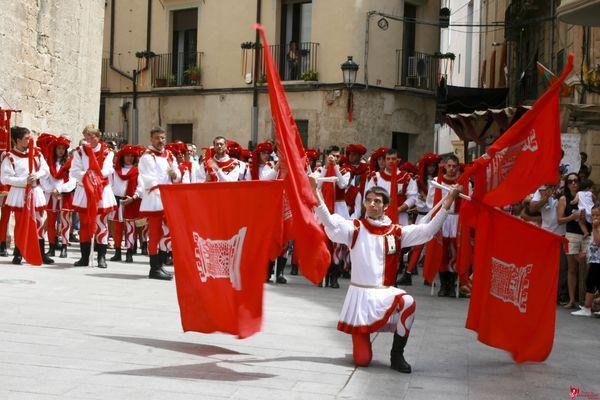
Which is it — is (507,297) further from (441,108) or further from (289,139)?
(441,108)

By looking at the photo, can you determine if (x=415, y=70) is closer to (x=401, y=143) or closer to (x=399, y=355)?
(x=401, y=143)

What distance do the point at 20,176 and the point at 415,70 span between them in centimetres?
1827

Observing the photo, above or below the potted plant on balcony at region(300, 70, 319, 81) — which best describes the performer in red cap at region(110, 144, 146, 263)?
below

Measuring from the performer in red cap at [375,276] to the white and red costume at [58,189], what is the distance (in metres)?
7.92

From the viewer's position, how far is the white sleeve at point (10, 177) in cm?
Result: 1366

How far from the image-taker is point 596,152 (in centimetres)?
1728

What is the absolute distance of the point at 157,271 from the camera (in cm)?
1277

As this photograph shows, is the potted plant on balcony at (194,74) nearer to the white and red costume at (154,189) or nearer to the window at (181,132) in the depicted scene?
the window at (181,132)

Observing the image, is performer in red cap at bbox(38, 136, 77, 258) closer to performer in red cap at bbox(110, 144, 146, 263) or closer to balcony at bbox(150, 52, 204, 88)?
performer in red cap at bbox(110, 144, 146, 263)

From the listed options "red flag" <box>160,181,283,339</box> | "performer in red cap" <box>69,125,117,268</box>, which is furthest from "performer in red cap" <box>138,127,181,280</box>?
"red flag" <box>160,181,283,339</box>

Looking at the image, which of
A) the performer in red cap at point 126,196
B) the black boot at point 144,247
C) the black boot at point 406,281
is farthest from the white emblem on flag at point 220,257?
the black boot at point 144,247

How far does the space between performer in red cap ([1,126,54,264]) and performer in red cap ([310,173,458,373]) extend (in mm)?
7359

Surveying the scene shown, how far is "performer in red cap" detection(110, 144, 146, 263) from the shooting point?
15336mm

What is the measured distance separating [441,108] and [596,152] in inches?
309
